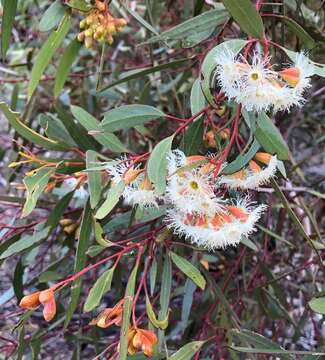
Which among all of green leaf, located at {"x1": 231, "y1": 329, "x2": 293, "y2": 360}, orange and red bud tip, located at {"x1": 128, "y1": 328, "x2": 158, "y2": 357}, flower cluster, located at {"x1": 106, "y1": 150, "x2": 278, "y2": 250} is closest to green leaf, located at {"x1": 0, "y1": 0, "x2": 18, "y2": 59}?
flower cluster, located at {"x1": 106, "y1": 150, "x2": 278, "y2": 250}

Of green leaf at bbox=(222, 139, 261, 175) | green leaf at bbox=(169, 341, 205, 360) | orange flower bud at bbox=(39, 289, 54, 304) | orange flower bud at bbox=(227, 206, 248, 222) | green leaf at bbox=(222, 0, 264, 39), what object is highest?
green leaf at bbox=(222, 0, 264, 39)

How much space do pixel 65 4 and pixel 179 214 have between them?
1.70 feet

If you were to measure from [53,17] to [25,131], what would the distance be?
0.82 ft

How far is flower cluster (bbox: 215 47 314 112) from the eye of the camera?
878mm

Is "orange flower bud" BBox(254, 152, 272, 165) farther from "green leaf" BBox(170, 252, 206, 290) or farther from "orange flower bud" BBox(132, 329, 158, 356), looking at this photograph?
"orange flower bud" BBox(132, 329, 158, 356)

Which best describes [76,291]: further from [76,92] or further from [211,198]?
[76,92]

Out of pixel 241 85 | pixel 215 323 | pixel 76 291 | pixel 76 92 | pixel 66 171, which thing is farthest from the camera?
pixel 76 92

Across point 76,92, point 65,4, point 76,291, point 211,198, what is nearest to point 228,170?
point 211,198

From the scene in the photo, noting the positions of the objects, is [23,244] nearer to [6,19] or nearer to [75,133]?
[75,133]

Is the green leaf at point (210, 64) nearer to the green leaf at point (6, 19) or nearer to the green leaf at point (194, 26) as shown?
the green leaf at point (194, 26)

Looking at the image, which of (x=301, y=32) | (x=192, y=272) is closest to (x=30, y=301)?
(x=192, y=272)

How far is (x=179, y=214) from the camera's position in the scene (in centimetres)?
99

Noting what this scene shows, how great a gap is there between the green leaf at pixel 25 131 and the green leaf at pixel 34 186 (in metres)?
0.09

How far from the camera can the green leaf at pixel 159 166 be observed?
898 millimetres
